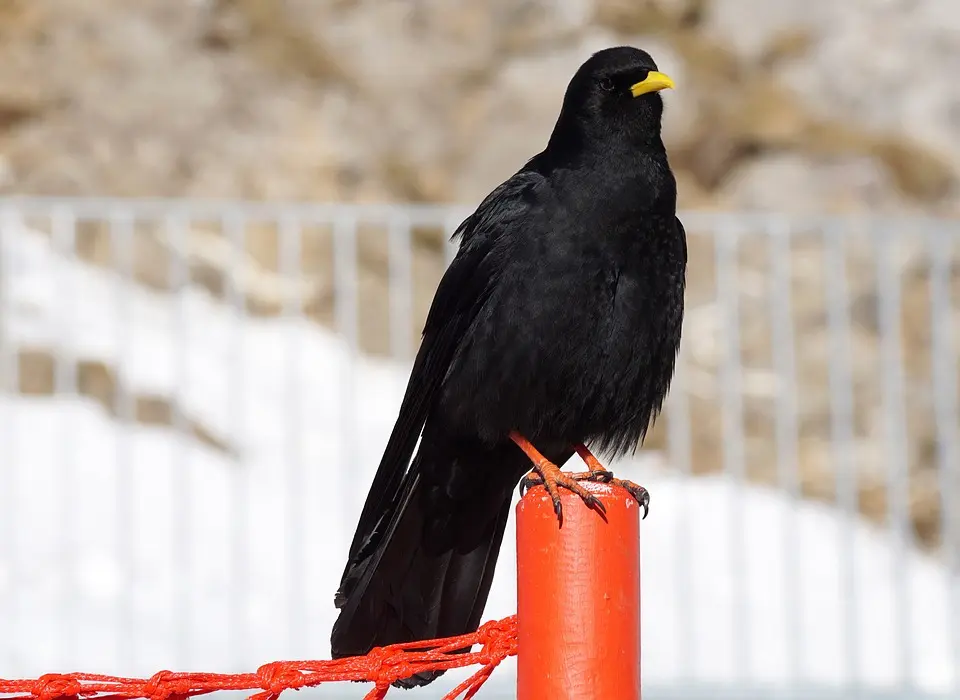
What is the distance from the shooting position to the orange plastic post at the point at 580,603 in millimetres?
2621

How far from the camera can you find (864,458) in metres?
10.1

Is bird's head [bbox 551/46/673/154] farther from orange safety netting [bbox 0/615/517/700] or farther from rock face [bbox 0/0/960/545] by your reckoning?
rock face [bbox 0/0/960/545]

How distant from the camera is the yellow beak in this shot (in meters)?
4.02

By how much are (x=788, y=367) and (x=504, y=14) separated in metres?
5.81

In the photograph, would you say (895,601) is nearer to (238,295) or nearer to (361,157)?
(238,295)

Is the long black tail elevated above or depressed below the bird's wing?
below

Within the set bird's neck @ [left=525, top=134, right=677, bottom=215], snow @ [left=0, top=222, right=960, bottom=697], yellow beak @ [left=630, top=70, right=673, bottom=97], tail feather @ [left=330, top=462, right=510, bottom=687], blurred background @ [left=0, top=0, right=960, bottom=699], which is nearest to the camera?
tail feather @ [left=330, top=462, right=510, bottom=687]

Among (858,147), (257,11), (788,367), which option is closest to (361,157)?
(257,11)

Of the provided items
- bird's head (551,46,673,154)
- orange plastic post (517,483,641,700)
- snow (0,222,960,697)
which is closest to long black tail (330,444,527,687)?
bird's head (551,46,673,154)

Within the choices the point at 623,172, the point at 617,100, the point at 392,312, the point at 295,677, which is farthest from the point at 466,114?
the point at 295,677

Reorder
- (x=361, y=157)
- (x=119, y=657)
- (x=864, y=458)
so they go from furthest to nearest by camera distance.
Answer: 1. (x=361, y=157)
2. (x=864, y=458)
3. (x=119, y=657)

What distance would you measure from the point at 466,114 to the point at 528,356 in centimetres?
819

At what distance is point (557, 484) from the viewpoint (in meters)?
2.97

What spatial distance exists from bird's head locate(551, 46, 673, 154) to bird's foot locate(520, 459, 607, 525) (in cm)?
99
